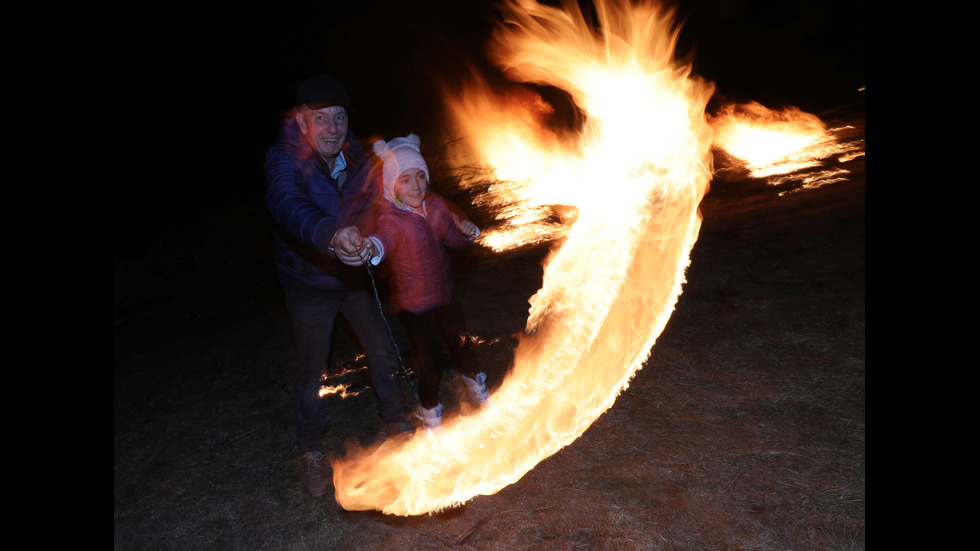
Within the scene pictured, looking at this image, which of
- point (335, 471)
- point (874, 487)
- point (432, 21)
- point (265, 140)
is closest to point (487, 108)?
point (432, 21)

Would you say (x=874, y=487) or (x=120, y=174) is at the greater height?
(x=120, y=174)

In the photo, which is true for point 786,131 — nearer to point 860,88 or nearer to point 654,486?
point 860,88

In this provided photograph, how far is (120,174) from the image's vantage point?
14.2 m

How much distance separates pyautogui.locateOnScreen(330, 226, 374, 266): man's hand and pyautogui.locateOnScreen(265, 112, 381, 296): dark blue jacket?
0.06m

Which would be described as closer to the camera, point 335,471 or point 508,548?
point 508,548

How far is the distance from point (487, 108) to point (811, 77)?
11.9m

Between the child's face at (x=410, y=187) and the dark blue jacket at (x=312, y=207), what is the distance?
157mm

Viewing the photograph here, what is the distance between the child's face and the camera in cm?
391

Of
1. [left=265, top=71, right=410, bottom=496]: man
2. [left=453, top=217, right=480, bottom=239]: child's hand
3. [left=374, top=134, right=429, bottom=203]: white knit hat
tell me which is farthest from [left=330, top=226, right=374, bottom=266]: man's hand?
[left=453, top=217, right=480, bottom=239]: child's hand

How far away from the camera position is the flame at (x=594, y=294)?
407cm

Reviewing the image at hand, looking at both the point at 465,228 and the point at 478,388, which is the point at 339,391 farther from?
the point at 465,228

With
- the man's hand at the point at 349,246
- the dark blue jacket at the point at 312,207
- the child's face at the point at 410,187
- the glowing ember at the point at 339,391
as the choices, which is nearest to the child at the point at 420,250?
the child's face at the point at 410,187

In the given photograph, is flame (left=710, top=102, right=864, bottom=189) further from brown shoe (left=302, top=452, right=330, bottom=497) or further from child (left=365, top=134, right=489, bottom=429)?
brown shoe (left=302, top=452, right=330, bottom=497)

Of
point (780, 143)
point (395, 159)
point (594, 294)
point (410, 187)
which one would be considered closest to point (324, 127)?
point (395, 159)
